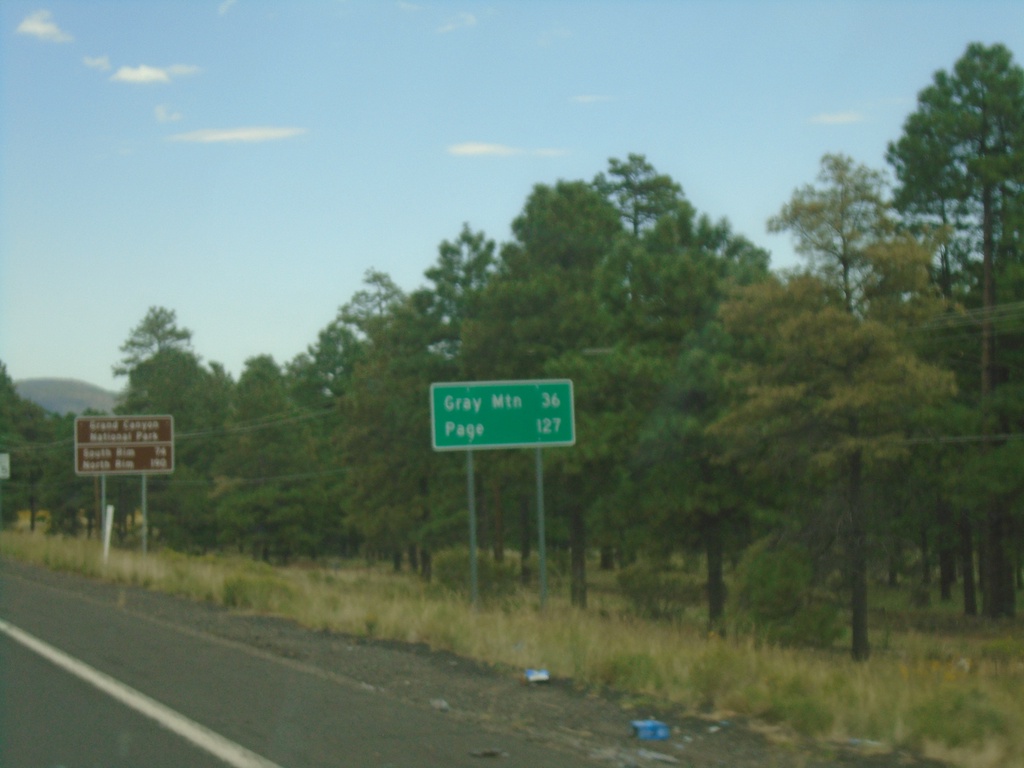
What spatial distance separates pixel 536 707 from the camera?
32.2 ft

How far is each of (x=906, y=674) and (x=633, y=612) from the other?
65.7ft

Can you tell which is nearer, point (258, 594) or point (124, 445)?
point (258, 594)

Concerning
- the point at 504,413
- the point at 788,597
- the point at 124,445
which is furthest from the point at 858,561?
the point at 124,445

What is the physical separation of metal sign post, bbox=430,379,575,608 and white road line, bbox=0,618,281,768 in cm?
643

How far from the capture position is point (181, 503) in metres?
84.8

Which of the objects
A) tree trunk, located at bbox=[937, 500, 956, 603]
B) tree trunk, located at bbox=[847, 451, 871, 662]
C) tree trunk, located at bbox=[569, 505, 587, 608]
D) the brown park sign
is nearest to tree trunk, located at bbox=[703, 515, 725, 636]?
tree trunk, located at bbox=[847, 451, 871, 662]

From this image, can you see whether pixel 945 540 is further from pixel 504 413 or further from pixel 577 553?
pixel 504 413

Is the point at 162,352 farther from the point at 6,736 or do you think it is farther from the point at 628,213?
the point at 6,736

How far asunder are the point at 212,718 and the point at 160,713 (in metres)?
0.55

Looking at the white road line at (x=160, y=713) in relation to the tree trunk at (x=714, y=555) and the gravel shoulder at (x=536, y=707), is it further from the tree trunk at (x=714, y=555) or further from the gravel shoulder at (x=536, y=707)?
the tree trunk at (x=714, y=555)

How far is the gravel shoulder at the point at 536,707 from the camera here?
313 inches

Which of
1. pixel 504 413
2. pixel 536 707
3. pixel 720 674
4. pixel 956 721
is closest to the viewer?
pixel 956 721

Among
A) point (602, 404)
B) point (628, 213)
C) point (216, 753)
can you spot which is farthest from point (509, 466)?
point (216, 753)

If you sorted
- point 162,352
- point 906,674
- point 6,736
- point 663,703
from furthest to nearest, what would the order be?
point 162,352, point 906,674, point 663,703, point 6,736
